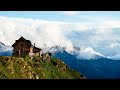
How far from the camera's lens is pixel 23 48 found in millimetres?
79250

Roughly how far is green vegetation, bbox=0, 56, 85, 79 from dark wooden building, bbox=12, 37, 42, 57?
5.48 feet

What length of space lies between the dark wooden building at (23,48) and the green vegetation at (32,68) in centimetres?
167

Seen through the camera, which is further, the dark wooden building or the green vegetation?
the dark wooden building

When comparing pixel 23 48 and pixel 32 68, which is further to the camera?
pixel 23 48

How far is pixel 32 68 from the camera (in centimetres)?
7588

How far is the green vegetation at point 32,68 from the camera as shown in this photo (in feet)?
210

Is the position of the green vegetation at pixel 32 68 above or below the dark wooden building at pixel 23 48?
below

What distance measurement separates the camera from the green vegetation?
6388 cm

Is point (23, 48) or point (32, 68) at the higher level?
point (23, 48)

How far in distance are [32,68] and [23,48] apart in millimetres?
6072

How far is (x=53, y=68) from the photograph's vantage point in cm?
8562
